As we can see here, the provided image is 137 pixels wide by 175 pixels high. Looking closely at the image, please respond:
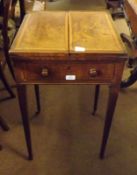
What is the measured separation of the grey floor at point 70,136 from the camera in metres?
1.34

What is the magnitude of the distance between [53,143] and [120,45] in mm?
794

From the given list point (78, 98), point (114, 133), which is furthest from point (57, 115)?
point (114, 133)

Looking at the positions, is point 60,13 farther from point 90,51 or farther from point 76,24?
point 90,51

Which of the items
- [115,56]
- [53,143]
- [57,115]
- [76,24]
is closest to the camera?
[115,56]

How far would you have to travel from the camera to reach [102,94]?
192 cm

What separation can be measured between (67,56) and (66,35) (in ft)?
0.59

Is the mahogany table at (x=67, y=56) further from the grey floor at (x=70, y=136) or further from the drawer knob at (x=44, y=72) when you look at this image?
the grey floor at (x=70, y=136)

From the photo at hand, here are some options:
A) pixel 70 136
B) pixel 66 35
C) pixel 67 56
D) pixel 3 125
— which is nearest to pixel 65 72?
pixel 67 56

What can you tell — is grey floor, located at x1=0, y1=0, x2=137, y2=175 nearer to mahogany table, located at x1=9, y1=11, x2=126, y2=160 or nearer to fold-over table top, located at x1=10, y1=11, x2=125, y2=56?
mahogany table, located at x1=9, y1=11, x2=126, y2=160

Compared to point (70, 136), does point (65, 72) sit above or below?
above

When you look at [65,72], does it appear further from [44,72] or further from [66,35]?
[66,35]

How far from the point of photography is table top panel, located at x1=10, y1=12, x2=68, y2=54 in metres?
0.96

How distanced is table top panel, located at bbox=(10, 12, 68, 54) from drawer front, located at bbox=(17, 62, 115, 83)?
0.07m

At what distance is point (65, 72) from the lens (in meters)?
1.00
